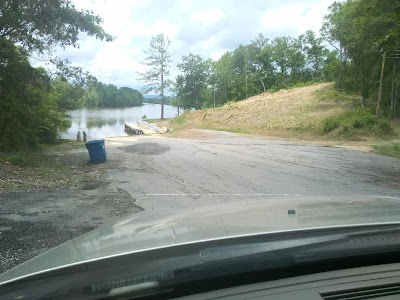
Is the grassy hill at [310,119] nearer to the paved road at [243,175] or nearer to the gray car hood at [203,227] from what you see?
the paved road at [243,175]

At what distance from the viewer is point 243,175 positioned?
12.7 meters

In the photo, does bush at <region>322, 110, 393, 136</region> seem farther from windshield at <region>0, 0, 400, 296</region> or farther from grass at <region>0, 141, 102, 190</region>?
grass at <region>0, 141, 102, 190</region>

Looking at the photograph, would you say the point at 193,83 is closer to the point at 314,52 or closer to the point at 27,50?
the point at 314,52

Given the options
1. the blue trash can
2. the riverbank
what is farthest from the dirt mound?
the riverbank

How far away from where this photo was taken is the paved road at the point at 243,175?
386 inches

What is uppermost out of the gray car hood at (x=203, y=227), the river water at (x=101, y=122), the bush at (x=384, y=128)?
the gray car hood at (x=203, y=227)

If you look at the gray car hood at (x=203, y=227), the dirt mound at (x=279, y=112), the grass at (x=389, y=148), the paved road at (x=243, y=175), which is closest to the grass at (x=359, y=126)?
the grass at (x=389, y=148)

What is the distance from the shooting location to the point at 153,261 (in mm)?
1778

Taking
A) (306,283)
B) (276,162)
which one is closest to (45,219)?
(306,283)

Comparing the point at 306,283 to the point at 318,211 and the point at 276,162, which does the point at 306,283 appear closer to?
the point at 318,211

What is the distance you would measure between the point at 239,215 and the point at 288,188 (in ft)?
26.5

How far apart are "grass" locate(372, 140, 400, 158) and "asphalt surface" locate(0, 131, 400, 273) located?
112 cm

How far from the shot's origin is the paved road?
980cm

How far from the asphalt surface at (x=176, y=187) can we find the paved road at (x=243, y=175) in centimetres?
2
